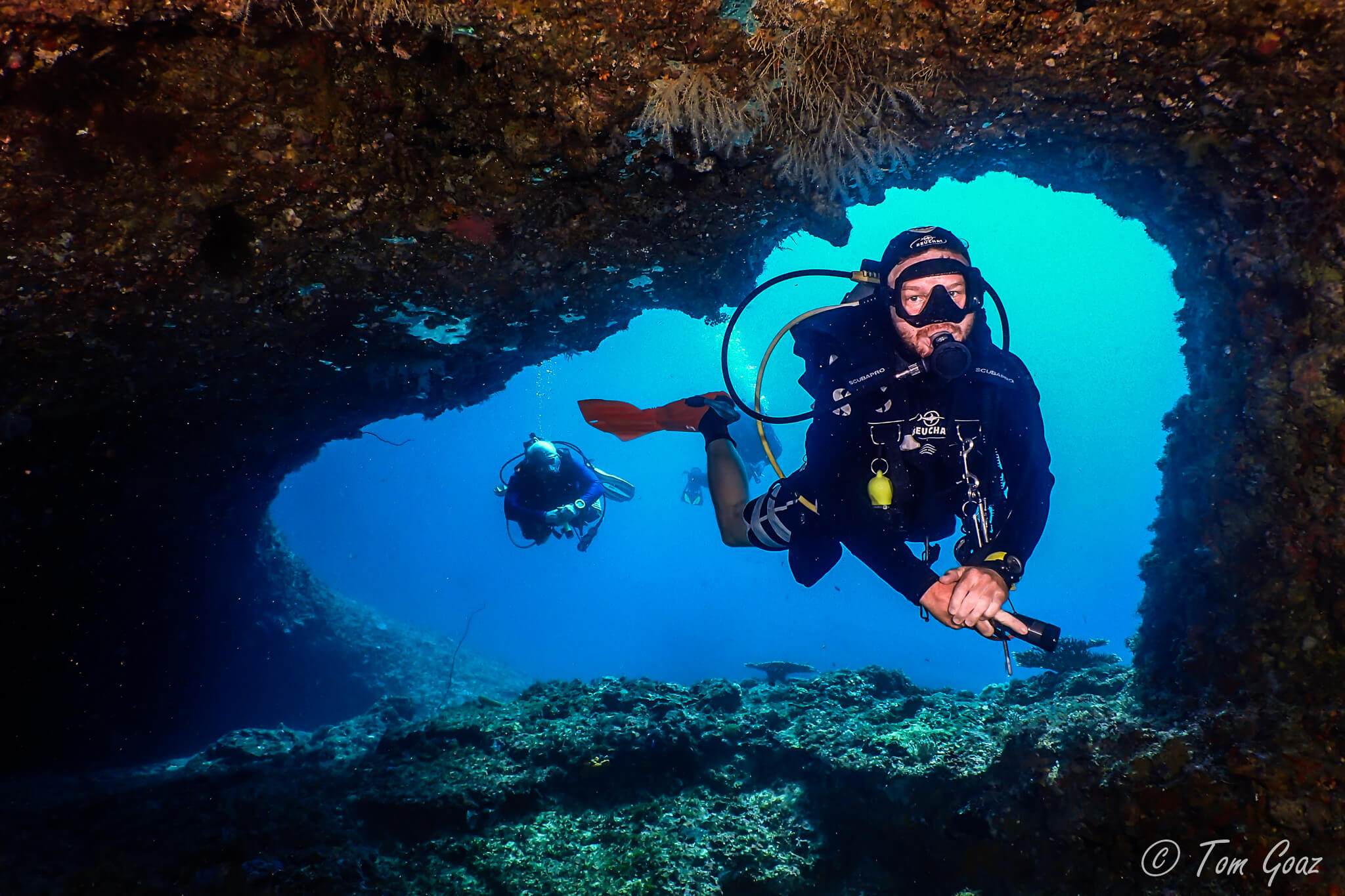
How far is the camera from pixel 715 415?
15.9ft

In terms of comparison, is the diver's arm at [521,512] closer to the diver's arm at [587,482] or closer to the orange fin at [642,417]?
the diver's arm at [587,482]

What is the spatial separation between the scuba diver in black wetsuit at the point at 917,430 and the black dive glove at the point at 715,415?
0.94 metres

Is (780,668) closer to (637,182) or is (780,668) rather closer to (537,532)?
(537,532)

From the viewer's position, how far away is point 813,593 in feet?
265

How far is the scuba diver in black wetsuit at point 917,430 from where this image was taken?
303 cm

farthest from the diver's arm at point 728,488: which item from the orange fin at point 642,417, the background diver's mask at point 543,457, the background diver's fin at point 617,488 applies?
the background diver's fin at point 617,488

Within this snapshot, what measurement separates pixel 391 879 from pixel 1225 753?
5.50 meters

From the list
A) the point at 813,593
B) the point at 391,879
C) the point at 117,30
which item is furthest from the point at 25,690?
the point at 813,593

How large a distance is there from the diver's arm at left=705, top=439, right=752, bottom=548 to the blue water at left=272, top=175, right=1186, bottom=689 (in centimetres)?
2784

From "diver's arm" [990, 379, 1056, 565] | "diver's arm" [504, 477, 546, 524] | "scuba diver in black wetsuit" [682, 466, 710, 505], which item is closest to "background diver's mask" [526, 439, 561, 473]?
"diver's arm" [504, 477, 546, 524]

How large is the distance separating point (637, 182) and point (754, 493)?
25.1 metres

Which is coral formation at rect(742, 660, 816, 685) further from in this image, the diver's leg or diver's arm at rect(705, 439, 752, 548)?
diver's arm at rect(705, 439, 752, 548)

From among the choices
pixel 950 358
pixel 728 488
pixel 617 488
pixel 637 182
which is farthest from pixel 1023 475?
pixel 617 488

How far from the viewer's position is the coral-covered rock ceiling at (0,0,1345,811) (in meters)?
2.87
